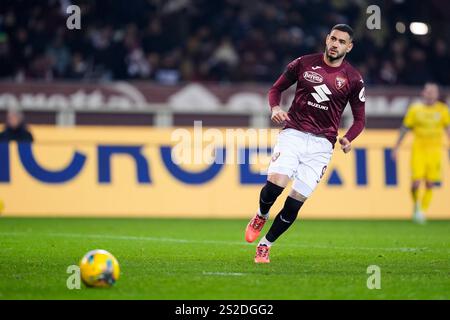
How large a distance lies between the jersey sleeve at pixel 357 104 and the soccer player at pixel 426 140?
7291 mm

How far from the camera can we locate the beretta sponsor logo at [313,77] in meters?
10.2

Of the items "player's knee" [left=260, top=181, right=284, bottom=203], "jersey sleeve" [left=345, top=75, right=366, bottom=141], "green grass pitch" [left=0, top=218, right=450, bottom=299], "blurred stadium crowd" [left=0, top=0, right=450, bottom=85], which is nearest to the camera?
"green grass pitch" [left=0, top=218, right=450, bottom=299]

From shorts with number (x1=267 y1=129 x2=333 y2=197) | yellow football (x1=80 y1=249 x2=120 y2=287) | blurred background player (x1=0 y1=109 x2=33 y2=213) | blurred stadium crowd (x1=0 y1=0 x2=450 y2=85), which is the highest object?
blurred stadium crowd (x1=0 y1=0 x2=450 y2=85)

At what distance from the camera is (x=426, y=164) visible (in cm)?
1781

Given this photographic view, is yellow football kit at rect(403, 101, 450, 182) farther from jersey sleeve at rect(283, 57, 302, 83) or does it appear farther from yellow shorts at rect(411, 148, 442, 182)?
jersey sleeve at rect(283, 57, 302, 83)

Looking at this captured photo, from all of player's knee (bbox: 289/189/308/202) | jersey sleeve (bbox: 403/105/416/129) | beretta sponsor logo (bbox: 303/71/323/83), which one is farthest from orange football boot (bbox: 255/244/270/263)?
jersey sleeve (bbox: 403/105/416/129)

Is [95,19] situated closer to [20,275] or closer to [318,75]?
[318,75]

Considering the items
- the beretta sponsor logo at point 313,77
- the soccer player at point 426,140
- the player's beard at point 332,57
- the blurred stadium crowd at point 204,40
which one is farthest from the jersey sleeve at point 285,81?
the blurred stadium crowd at point 204,40

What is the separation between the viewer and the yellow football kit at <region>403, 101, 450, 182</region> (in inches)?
698

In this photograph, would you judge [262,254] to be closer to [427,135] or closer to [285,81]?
[285,81]

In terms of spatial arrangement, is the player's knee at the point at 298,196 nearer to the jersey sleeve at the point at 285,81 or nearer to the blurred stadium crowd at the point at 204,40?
the jersey sleeve at the point at 285,81

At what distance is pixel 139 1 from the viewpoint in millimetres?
22922

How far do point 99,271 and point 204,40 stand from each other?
15708mm
